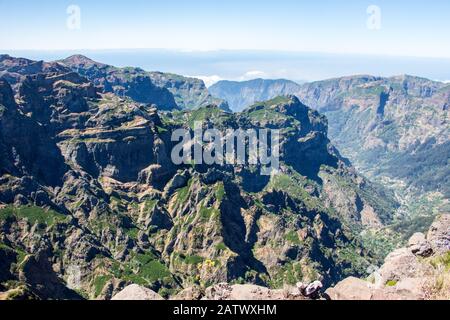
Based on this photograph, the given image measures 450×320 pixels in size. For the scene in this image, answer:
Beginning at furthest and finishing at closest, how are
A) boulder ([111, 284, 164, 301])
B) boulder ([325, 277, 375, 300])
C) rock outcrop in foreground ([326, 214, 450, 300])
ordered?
boulder ([325, 277, 375, 300]) < boulder ([111, 284, 164, 301]) < rock outcrop in foreground ([326, 214, 450, 300])

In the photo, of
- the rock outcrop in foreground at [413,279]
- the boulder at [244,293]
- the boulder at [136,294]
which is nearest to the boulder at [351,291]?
the rock outcrop in foreground at [413,279]

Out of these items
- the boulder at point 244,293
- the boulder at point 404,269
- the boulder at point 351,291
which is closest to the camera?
the boulder at point 244,293

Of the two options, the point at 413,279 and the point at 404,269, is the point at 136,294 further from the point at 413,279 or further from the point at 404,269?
the point at 404,269

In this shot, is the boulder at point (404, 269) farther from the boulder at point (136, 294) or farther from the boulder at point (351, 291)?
the boulder at point (136, 294)

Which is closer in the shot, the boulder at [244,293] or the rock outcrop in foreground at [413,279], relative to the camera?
the rock outcrop in foreground at [413,279]

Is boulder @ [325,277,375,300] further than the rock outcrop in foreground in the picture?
Yes

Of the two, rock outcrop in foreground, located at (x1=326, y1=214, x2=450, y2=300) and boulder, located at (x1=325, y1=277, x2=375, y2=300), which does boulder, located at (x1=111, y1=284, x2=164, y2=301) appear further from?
rock outcrop in foreground, located at (x1=326, y1=214, x2=450, y2=300)

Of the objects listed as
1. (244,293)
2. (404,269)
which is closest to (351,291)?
(404,269)

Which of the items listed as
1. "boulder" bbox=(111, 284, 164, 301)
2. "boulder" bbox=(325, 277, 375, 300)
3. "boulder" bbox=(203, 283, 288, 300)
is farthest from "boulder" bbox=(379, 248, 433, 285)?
"boulder" bbox=(111, 284, 164, 301)
